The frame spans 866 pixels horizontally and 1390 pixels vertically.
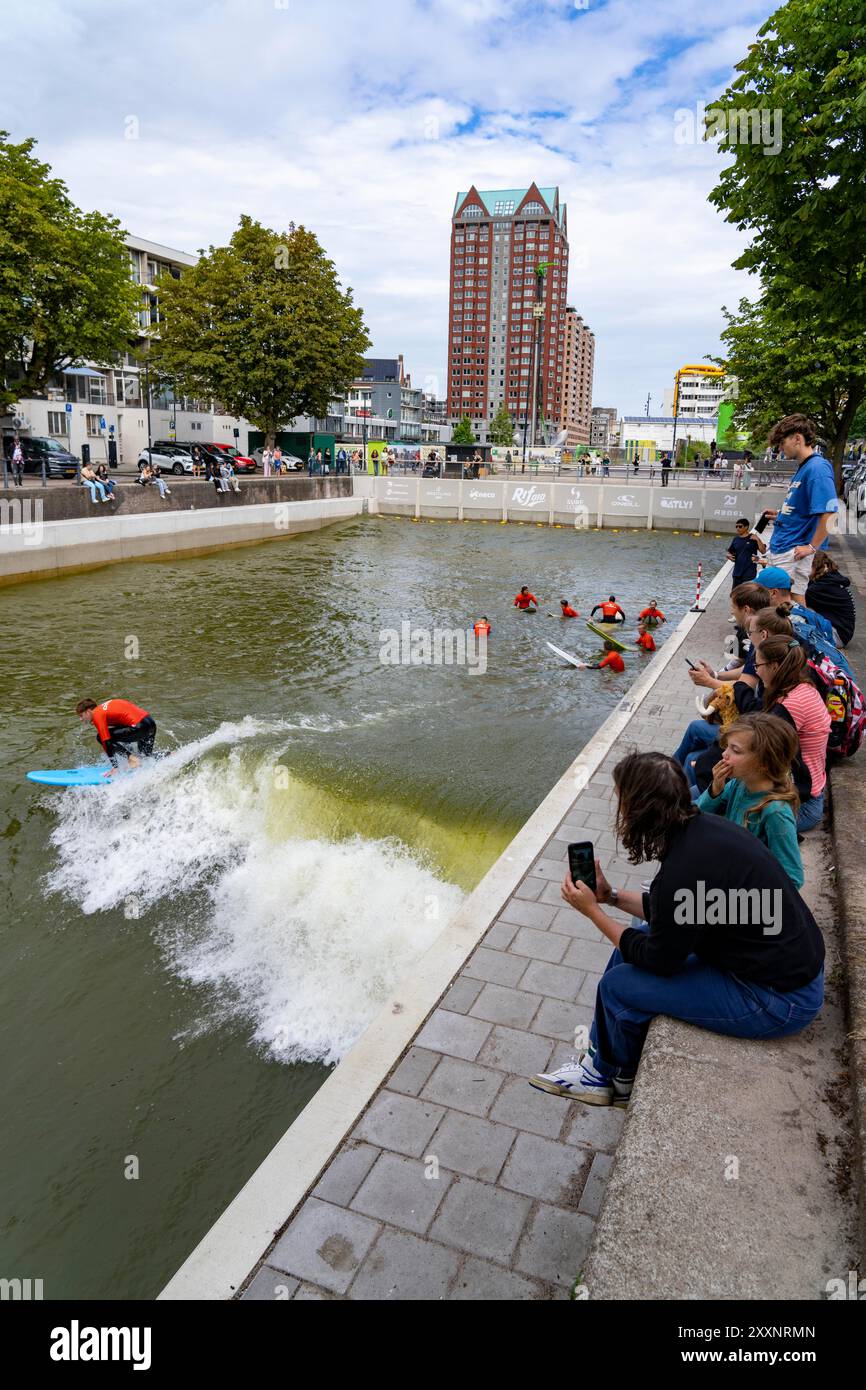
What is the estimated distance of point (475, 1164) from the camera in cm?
402

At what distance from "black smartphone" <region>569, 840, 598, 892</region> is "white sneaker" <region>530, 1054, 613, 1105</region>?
0.89m

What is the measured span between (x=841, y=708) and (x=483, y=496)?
140 ft

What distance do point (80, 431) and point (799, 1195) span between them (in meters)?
62.5

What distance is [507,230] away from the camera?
190125 mm

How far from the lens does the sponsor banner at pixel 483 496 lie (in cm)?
4781

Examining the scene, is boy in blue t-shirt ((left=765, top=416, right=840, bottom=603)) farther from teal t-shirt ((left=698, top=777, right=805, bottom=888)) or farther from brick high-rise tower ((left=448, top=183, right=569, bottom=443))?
brick high-rise tower ((left=448, top=183, right=569, bottom=443))

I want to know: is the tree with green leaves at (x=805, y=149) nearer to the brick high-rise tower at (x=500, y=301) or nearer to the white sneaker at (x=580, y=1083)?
the white sneaker at (x=580, y=1083)

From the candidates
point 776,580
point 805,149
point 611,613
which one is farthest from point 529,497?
point 776,580

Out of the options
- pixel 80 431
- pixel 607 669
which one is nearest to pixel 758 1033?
pixel 607 669

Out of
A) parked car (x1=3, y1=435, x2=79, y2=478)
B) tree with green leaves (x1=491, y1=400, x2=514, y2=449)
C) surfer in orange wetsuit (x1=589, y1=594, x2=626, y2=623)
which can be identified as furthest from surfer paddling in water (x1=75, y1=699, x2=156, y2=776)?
tree with green leaves (x1=491, y1=400, x2=514, y2=449)

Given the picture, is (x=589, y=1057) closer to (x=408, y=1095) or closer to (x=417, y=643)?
(x=408, y=1095)

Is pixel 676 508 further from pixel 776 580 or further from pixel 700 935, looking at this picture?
pixel 700 935
